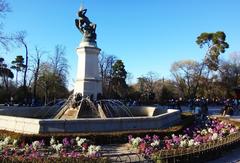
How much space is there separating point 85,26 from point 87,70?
343 cm

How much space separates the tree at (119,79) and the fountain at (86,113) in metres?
44.6

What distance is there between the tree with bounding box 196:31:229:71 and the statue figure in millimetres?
42775

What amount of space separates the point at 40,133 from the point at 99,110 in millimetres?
7237

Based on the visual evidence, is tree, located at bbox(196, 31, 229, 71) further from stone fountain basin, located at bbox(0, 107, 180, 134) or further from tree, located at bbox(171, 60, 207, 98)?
stone fountain basin, located at bbox(0, 107, 180, 134)

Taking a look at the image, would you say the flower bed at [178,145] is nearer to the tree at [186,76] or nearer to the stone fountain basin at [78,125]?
the stone fountain basin at [78,125]

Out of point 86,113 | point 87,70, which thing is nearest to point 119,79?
point 87,70

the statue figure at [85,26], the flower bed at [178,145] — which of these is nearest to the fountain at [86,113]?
the statue figure at [85,26]

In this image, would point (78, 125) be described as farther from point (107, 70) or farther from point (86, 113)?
point (107, 70)

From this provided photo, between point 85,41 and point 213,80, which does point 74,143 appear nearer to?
point 85,41

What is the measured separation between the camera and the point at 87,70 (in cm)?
2620

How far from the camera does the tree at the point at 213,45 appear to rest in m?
66.4

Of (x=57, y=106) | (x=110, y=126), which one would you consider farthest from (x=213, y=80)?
(x=110, y=126)

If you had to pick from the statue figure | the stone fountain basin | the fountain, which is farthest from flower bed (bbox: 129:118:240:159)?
the statue figure

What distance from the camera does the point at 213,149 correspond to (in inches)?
565
